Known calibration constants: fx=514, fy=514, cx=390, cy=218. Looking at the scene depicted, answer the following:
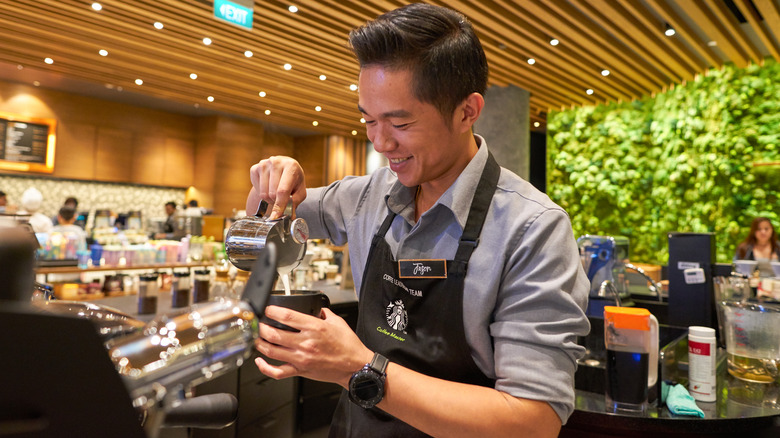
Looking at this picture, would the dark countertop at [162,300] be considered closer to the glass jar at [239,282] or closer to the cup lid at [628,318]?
the glass jar at [239,282]

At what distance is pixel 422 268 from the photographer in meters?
1.08

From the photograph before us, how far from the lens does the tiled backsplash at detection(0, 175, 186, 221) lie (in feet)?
26.0

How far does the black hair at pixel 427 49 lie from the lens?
97 centimetres

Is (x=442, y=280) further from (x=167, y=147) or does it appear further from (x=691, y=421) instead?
(x=167, y=147)

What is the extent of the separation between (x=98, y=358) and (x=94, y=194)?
9960 mm

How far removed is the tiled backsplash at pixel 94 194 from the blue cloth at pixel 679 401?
8.57m

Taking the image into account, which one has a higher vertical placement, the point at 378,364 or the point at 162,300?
the point at 378,364

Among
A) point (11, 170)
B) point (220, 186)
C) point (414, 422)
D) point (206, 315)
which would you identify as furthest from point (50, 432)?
point (220, 186)

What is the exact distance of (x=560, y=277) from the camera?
940 mm

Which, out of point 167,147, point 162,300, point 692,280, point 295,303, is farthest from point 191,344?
point 167,147

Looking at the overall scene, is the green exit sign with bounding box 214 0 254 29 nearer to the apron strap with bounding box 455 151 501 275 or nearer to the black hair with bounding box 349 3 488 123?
the black hair with bounding box 349 3 488 123

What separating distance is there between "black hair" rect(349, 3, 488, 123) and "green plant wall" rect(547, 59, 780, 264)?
256 inches

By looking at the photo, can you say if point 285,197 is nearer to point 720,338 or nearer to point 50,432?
point 50,432

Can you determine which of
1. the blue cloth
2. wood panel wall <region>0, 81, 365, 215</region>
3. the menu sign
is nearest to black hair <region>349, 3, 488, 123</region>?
the blue cloth
